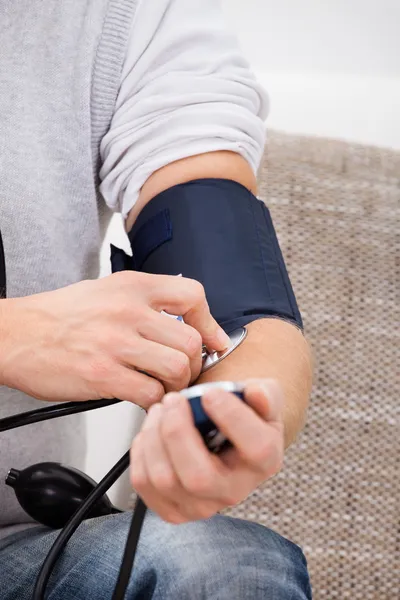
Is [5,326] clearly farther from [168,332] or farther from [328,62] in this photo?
[328,62]

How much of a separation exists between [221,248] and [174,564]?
0.29 m

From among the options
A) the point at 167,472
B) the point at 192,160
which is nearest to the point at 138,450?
the point at 167,472

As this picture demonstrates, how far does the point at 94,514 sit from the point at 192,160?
360mm

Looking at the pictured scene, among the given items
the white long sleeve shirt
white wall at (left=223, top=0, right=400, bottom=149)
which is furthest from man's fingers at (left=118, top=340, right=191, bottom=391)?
white wall at (left=223, top=0, right=400, bottom=149)

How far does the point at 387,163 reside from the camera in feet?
3.53

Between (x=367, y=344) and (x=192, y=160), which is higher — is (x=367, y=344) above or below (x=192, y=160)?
below

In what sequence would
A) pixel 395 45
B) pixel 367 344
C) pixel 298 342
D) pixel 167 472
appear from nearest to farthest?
pixel 167 472
pixel 298 342
pixel 367 344
pixel 395 45

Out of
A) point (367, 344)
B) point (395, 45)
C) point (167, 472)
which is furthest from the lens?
point (395, 45)

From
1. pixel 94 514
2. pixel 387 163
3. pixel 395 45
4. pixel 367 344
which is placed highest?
pixel 395 45

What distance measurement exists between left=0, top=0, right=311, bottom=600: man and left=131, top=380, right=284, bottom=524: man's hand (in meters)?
0.06

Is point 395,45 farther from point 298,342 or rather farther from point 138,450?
point 138,450

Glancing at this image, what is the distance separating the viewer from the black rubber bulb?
0.59m

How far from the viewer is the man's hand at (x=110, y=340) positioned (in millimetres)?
486

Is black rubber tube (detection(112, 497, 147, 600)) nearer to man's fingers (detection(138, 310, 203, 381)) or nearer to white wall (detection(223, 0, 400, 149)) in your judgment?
man's fingers (detection(138, 310, 203, 381))
